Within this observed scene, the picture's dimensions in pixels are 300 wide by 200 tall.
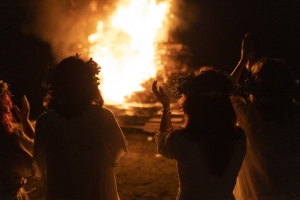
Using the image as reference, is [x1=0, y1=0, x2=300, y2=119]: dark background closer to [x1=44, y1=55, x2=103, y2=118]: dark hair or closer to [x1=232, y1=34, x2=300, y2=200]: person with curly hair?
[x1=44, y1=55, x2=103, y2=118]: dark hair

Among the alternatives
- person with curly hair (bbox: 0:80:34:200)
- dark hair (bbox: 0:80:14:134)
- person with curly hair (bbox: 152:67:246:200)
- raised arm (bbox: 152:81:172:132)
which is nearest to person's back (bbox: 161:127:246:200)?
person with curly hair (bbox: 152:67:246:200)

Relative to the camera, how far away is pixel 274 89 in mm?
2979

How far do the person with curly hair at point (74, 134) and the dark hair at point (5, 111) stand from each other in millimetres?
301

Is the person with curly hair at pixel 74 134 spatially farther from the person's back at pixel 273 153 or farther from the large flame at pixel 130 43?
the large flame at pixel 130 43

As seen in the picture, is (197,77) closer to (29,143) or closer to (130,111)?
(29,143)

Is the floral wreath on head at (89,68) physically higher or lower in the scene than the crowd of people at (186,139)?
higher

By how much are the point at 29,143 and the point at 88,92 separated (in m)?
0.74

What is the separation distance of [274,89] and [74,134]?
1.58 m

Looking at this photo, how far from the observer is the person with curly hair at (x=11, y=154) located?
9.82ft

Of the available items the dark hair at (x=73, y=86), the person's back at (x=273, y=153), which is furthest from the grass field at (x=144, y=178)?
the dark hair at (x=73, y=86)

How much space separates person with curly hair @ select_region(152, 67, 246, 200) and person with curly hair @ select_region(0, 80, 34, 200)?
3.83 feet

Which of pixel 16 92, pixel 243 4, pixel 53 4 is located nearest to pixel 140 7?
pixel 53 4

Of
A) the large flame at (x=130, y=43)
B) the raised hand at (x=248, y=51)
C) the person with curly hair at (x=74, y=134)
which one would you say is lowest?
the person with curly hair at (x=74, y=134)

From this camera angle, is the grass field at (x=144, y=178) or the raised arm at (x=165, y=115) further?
the grass field at (x=144, y=178)
